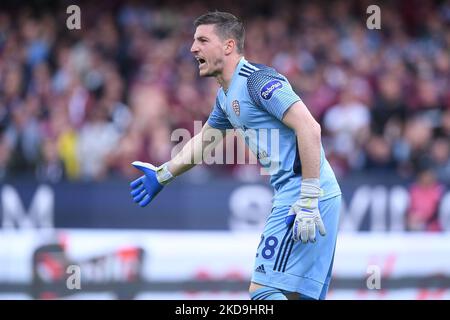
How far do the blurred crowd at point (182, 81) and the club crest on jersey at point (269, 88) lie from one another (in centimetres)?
594

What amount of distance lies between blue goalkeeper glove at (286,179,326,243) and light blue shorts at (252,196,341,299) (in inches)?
4.8

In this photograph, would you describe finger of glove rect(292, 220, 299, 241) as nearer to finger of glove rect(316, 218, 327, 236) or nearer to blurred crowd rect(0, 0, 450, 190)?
finger of glove rect(316, 218, 327, 236)

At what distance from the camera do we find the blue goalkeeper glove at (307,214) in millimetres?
6035

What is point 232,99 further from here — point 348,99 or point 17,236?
point 348,99

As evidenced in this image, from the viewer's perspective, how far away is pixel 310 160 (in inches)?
240

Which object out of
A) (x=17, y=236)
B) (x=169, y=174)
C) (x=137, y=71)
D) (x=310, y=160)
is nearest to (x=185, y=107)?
(x=137, y=71)

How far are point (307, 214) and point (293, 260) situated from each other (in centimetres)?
35

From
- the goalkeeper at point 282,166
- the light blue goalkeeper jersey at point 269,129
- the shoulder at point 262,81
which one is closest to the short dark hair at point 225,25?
the goalkeeper at point 282,166

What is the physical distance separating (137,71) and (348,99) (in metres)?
3.52

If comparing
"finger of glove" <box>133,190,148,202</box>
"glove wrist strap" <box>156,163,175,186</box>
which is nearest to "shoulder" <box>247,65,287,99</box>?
"glove wrist strap" <box>156,163,175,186</box>

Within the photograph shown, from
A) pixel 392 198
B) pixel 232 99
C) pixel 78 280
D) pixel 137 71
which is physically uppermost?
pixel 137 71

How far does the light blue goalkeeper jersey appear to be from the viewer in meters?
6.24

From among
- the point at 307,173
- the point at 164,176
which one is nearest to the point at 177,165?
the point at 164,176

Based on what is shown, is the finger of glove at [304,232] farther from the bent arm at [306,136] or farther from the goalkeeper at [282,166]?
the bent arm at [306,136]
